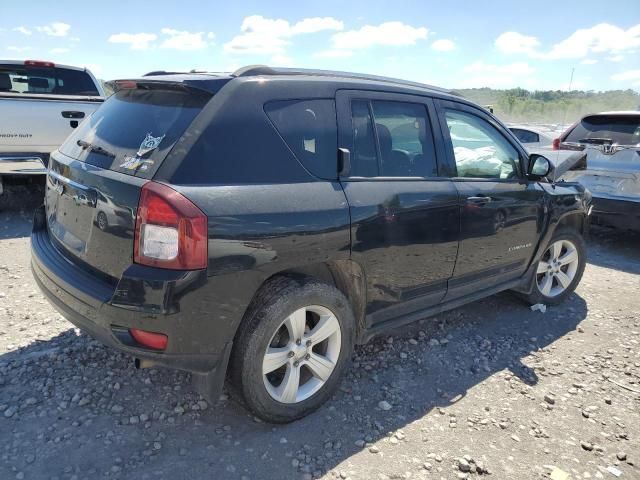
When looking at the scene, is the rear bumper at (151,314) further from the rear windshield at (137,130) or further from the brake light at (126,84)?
the brake light at (126,84)

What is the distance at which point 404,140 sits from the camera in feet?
10.6

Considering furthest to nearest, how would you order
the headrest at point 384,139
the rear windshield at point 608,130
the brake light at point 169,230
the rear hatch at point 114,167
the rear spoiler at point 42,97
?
the rear windshield at point 608,130
the rear spoiler at point 42,97
the headrest at point 384,139
the rear hatch at point 114,167
the brake light at point 169,230

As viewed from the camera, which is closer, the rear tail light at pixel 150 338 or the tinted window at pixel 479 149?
the rear tail light at pixel 150 338

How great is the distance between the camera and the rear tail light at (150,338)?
2254 millimetres

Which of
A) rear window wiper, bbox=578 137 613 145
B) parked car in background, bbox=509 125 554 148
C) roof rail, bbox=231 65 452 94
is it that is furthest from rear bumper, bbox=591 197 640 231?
parked car in background, bbox=509 125 554 148

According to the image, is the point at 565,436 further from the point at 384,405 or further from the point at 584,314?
the point at 584,314

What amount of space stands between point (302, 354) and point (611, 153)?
5.59m

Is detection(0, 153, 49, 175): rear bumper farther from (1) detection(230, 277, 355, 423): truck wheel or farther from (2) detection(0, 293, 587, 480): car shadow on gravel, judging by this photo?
(1) detection(230, 277, 355, 423): truck wheel

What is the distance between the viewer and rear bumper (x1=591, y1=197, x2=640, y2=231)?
612cm

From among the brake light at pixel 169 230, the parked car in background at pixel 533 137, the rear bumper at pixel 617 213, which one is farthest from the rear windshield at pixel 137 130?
the parked car in background at pixel 533 137

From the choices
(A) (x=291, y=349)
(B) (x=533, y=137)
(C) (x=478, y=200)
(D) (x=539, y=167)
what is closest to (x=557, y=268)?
(D) (x=539, y=167)

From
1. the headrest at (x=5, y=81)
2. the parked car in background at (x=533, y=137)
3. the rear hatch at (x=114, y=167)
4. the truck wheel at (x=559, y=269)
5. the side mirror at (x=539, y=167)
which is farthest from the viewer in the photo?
the parked car in background at (x=533, y=137)

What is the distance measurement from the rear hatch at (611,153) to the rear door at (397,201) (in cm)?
398

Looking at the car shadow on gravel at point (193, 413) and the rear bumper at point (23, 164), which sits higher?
the rear bumper at point (23, 164)
